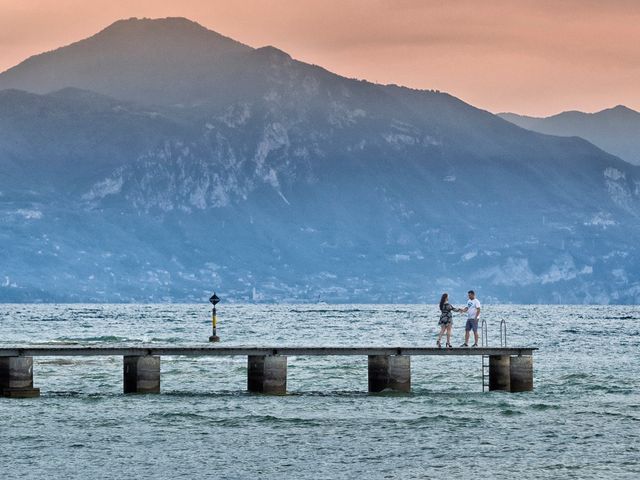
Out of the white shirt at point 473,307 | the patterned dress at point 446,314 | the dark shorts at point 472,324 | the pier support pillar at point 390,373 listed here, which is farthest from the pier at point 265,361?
the patterned dress at point 446,314

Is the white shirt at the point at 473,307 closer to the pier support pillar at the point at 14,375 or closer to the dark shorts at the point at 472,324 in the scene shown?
the dark shorts at the point at 472,324

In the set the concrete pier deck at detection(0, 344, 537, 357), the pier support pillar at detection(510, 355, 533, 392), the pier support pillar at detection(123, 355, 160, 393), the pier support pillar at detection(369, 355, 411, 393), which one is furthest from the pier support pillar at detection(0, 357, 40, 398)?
the pier support pillar at detection(510, 355, 533, 392)

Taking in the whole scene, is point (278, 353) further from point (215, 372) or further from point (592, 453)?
point (215, 372)

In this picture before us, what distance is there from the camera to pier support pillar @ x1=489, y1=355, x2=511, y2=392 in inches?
2186

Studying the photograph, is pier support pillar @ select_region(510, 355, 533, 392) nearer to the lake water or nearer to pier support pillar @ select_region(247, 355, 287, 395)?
the lake water

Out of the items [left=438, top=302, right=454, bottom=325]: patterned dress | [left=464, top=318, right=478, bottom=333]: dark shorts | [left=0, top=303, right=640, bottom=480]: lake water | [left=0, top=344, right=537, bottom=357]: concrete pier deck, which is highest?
[left=438, top=302, right=454, bottom=325]: patterned dress

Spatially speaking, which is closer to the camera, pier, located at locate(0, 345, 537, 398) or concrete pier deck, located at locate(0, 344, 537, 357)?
concrete pier deck, located at locate(0, 344, 537, 357)

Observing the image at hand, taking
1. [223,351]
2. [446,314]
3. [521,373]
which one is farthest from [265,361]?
[521,373]

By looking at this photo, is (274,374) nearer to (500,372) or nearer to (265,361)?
(265,361)

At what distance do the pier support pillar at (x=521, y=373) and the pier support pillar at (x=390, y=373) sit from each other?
4.16m

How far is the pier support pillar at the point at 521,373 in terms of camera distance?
54.6 m

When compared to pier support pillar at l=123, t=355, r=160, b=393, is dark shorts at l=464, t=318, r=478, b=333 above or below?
above

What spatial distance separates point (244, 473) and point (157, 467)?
2.71 metres

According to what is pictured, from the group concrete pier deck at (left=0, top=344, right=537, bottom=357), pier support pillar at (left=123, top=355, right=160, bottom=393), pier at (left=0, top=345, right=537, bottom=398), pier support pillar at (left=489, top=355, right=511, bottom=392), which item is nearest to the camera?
concrete pier deck at (left=0, top=344, right=537, bottom=357)
